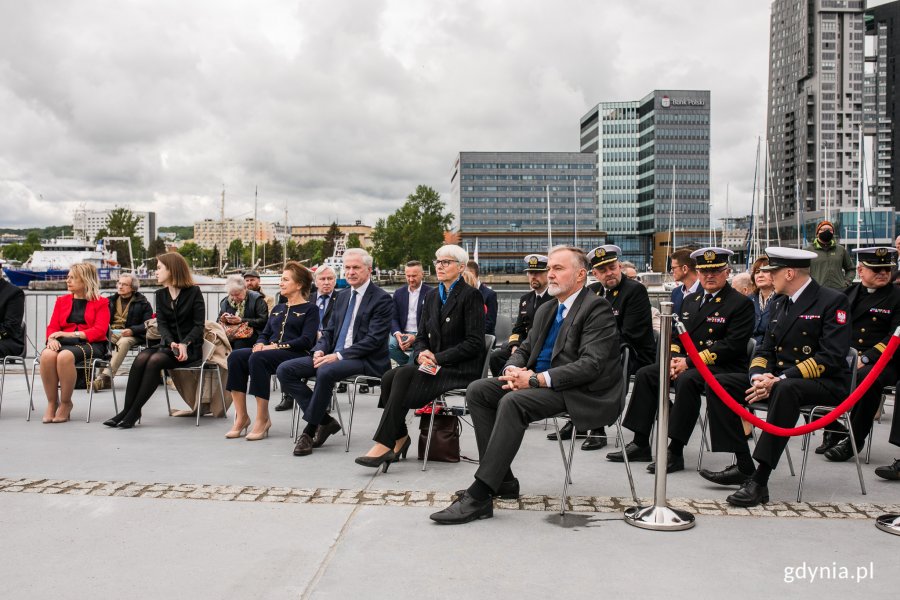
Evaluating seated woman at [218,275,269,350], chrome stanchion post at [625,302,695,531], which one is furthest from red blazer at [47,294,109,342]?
chrome stanchion post at [625,302,695,531]

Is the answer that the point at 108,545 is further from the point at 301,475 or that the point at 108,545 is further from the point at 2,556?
the point at 301,475

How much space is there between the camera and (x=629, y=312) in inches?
258

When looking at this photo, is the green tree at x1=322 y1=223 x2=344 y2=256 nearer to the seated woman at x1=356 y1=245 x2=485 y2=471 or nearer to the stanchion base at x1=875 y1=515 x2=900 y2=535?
the seated woman at x1=356 y1=245 x2=485 y2=471

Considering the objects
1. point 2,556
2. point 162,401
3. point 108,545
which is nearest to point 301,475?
point 108,545

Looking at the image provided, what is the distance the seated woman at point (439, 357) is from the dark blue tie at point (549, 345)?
2.67 feet

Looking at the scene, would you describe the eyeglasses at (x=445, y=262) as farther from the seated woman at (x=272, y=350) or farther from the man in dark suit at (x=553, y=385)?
the seated woman at (x=272, y=350)

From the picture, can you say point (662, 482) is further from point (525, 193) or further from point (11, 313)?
point (525, 193)

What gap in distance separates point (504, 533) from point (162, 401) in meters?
6.23

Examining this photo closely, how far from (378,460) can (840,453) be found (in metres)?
3.80

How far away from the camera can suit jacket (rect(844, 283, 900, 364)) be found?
604cm

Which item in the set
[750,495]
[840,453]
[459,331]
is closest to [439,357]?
[459,331]

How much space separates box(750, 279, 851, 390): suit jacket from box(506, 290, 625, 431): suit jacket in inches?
55.2

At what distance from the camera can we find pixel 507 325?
10.6 m

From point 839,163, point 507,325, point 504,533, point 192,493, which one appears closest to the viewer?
point 504,533
